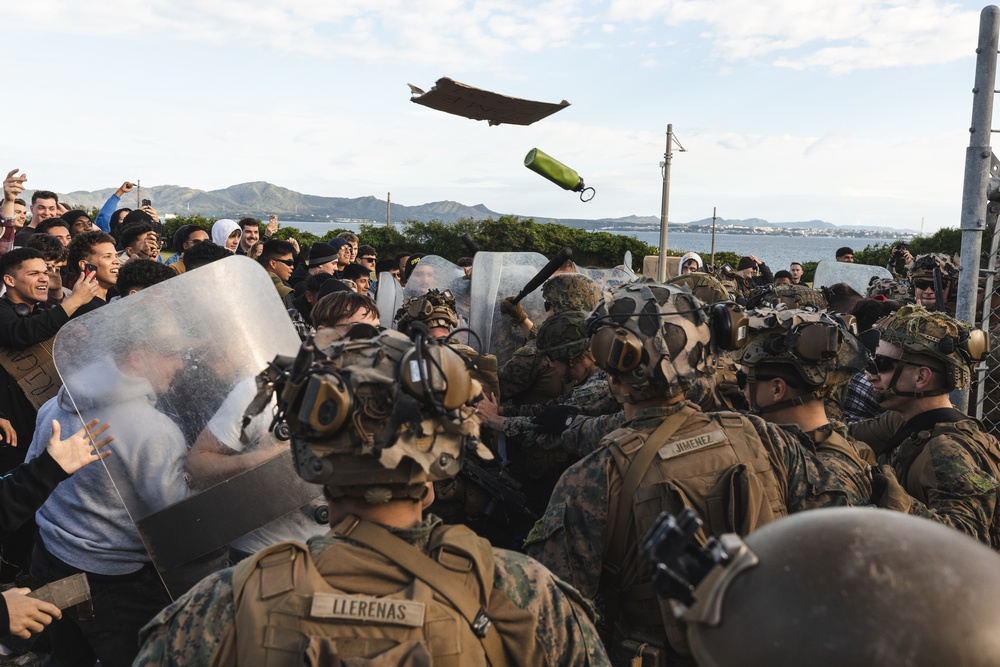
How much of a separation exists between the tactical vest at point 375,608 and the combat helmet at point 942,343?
Result: 2.95 m

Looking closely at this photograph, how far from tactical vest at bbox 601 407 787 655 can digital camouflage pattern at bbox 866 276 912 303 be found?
6039 millimetres

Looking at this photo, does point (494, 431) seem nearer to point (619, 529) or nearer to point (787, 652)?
point (619, 529)

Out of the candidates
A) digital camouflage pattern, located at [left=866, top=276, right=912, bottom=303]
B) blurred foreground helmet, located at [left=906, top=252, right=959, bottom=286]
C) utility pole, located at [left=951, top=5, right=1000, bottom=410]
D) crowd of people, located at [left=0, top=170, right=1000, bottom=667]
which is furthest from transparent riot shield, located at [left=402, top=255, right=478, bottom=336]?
digital camouflage pattern, located at [left=866, top=276, right=912, bottom=303]

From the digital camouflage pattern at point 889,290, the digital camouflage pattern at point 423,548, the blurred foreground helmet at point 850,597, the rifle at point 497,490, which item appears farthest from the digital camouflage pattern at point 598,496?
the digital camouflage pattern at point 889,290

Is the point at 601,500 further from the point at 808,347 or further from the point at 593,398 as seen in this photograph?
the point at 593,398

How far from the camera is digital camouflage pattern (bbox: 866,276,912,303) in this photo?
27.2ft

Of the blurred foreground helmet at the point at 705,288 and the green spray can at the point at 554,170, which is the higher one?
the green spray can at the point at 554,170

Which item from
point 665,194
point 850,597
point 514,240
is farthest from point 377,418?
point 514,240

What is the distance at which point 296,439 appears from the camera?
7.18 ft

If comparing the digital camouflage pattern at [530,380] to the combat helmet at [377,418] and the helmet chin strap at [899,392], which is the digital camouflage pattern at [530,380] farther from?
the combat helmet at [377,418]

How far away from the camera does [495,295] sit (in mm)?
6504

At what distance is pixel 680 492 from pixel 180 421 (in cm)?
181

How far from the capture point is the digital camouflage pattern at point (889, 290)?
830 cm

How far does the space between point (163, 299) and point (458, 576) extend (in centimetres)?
168
